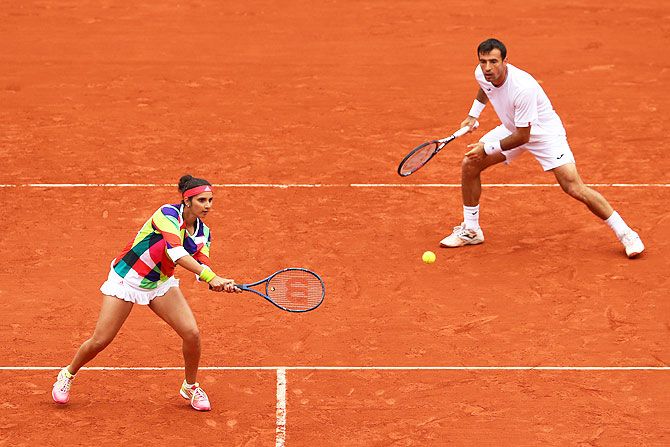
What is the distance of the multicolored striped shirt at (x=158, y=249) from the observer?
29.1ft

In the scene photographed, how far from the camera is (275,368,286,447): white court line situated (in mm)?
9127

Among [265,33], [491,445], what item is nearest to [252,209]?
[491,445]

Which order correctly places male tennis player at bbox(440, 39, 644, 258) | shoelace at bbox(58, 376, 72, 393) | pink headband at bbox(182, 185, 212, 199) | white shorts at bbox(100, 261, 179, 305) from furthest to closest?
male tennis player at bbox(440, 39, 644, 258) → shoelace at bbox(58, 376, 72, 393) → white shorts at bbox(100, 261, 179, 305) → pink headband at bbox(182, 185, 212, 199)

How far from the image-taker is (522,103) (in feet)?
38.4

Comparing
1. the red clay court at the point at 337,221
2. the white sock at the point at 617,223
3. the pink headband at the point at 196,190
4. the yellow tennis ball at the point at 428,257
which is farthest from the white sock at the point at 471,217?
the pink headband at the point at 196,190

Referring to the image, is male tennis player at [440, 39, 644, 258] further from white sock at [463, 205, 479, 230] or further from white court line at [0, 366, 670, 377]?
white court line at [0, 366, 670, 377]

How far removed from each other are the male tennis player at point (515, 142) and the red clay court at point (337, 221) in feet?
1.04

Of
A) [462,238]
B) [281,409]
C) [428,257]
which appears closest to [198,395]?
[281,409]

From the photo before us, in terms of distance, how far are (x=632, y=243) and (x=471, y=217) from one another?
1.61 m

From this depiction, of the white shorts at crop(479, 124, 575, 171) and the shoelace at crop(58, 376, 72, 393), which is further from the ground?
the white shorts at crop(479, 124, 575, 171)

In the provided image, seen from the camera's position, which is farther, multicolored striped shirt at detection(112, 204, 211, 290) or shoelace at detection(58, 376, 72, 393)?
shoelace at detection(58, 376, 72, 393)

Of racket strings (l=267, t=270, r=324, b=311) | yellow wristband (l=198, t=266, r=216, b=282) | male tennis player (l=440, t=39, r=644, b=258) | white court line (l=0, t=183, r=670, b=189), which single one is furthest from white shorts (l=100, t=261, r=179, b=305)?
white court line (l=0, t=183, r=670, b=189)

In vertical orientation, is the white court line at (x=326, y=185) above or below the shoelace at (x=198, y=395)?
below

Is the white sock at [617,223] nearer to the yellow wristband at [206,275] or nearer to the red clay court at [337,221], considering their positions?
the red clay court at [337,221]
